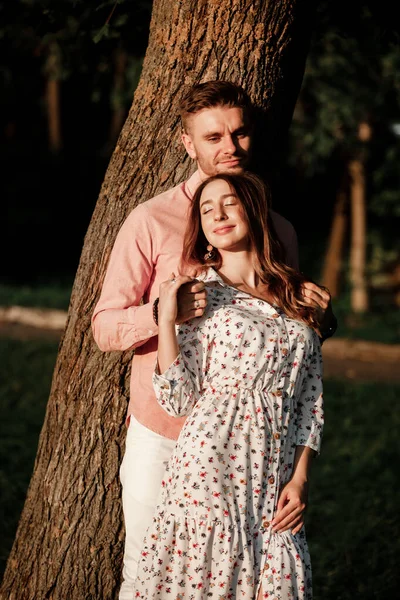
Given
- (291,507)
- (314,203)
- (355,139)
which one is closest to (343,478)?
(291,507)

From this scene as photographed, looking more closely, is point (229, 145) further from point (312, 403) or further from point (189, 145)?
point (312, 403)

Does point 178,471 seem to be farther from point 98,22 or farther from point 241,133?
point 98,22

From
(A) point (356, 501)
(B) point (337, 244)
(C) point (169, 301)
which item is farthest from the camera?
(B) point (337, 244)

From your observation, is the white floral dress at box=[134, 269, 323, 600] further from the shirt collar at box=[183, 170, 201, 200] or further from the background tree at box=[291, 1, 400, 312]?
the background tree at box=[291, 1, 400, 312]

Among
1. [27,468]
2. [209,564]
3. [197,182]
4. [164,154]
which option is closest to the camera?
[209,564]

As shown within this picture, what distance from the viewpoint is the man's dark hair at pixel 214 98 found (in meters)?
3.28

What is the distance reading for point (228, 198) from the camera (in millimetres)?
3150

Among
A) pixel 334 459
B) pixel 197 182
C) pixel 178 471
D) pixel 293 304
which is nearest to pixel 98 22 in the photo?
pixel 197 182

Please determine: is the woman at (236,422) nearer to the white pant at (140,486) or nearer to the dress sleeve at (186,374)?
the dress sleeve at (186,374)

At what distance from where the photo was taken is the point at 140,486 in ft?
10.6

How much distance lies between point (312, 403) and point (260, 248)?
591mm

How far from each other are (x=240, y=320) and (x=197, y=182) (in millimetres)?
685

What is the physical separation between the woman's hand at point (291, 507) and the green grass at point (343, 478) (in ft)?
6.25

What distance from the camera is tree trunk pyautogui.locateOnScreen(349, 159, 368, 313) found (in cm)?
1334
